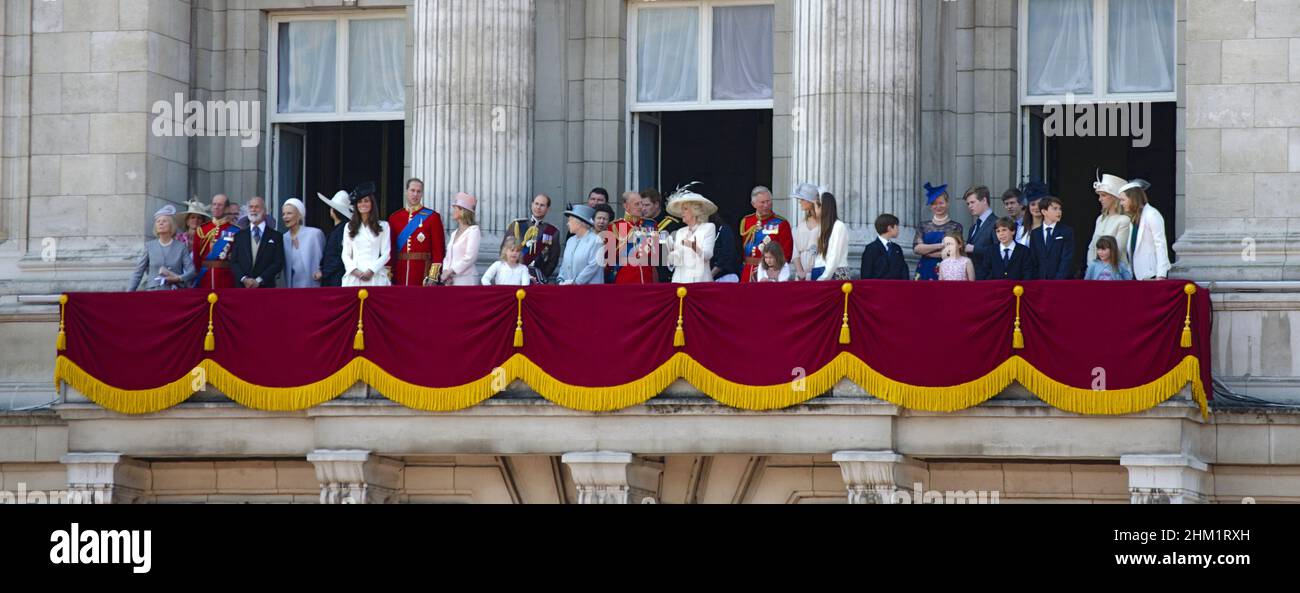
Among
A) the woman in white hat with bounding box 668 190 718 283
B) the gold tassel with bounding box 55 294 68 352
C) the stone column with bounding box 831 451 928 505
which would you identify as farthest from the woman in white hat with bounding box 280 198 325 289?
the stone column with bounding box 831 451 928 505

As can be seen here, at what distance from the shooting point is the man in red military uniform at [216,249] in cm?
3409

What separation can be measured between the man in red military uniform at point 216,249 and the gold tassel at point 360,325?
2.77 m

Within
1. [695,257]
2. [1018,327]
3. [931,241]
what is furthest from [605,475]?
[1018,327]

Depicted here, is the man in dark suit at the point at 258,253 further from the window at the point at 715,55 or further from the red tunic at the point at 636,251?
the window at the point at 715,55

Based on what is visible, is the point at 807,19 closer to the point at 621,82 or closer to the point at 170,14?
the point at 621,82

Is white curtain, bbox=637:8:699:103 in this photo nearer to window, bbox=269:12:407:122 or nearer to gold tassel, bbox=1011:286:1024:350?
window, bbox=269:12:407:122

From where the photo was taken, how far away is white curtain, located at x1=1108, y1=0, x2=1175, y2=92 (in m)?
34.8

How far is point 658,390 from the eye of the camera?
31.0 metres

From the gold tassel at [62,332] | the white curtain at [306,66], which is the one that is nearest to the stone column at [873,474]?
the gold tassel at [62,332]

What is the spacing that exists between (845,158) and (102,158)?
10.2 metres

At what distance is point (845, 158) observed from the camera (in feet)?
110

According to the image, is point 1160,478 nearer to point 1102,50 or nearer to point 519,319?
point 1102,50

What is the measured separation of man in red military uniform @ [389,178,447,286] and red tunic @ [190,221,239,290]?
224 centimetres
